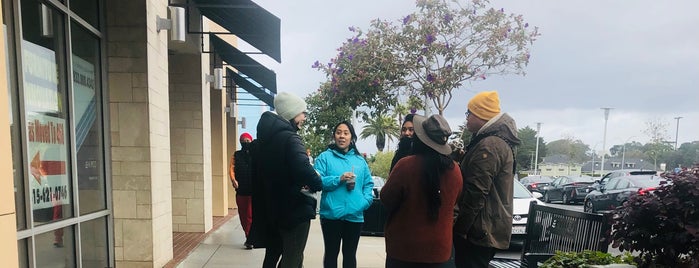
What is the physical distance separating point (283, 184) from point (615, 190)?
13.2 meters

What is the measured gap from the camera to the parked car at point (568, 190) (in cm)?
1895

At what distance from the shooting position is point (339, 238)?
11.4 ft

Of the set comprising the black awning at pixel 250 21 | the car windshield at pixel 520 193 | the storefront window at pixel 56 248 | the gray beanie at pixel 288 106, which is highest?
the black awning at pixel 250 21

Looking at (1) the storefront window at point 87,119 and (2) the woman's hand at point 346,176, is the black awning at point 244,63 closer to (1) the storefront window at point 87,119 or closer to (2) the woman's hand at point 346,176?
(1) the storefront window at point 87,119

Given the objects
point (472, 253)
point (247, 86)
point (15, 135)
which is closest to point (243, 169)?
point (15, 135)

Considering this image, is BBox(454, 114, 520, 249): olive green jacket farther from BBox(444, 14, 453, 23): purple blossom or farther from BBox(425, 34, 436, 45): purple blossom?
BBox(444, 14, 453, 23): purple blossom

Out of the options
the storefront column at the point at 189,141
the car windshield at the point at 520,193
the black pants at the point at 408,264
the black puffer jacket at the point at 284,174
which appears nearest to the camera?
the black pants at the point at 408,264

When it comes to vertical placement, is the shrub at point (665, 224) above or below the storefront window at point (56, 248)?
above

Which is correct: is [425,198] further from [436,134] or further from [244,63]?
[244,63]

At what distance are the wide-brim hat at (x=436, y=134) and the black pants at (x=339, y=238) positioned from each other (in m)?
1.28

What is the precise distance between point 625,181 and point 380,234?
9.99m

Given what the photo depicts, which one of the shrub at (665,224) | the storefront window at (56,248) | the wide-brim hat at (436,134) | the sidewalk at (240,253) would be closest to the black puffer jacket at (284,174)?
the wide-brim hat at (436,134)

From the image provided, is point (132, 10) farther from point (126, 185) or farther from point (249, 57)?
point (249, 57)

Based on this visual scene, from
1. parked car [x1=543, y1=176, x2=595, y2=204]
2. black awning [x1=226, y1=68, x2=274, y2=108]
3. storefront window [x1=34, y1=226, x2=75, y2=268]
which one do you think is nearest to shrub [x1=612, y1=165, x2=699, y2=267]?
storefront window [x1=34, y1=226, x2=75, y2=268]
